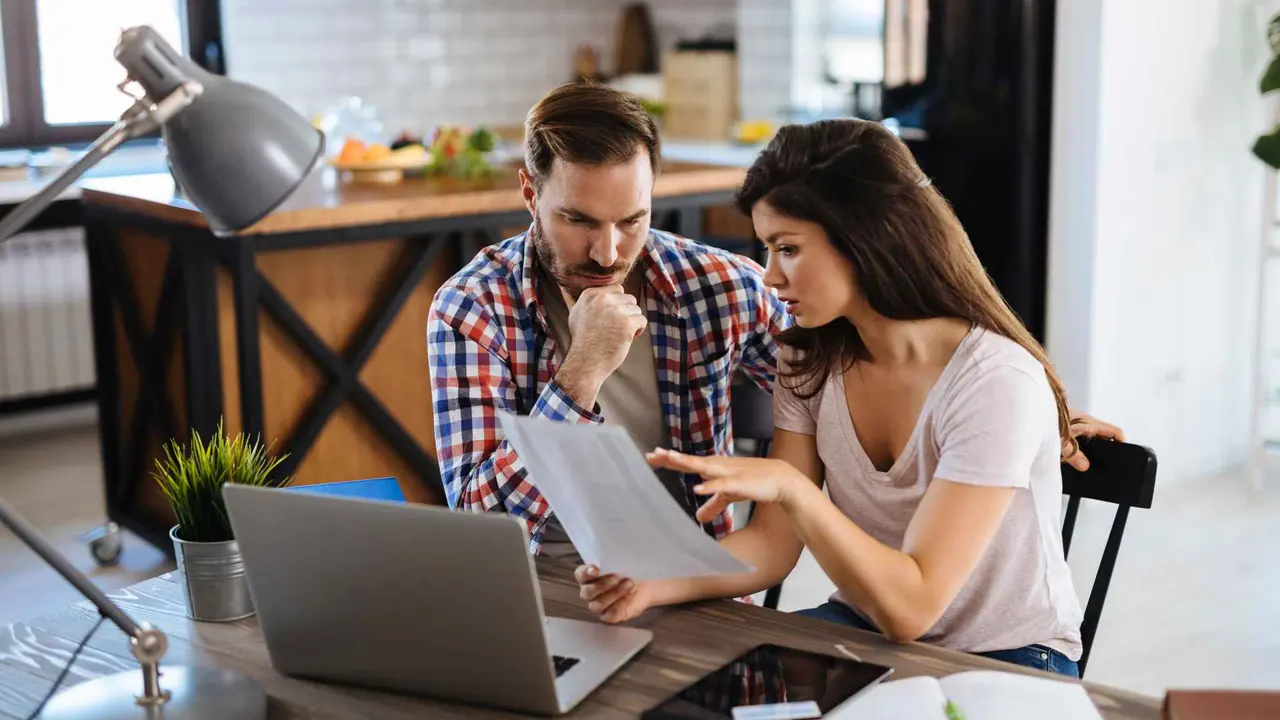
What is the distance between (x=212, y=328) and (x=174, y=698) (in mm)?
2238

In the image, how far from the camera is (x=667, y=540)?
1.35 metres

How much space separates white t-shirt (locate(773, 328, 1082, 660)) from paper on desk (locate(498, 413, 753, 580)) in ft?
1.35

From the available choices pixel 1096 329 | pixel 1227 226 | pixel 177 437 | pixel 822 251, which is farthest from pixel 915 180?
pixel 1227 226

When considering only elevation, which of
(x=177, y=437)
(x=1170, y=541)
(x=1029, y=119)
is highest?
(x=1029, y=119)

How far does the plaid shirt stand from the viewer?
195 cm

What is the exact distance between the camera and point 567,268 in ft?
6.73

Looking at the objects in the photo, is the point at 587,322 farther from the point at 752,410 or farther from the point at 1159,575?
the point at 1159,575

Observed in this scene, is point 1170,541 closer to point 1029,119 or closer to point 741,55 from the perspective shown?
point 1029,119

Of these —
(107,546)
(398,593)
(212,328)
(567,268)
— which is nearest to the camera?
(398,593)

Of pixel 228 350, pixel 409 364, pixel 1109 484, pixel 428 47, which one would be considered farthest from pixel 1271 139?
pixel 428 47

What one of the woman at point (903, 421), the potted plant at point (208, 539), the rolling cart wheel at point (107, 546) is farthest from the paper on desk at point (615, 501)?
the rolling cart wheel at point (107, 546)

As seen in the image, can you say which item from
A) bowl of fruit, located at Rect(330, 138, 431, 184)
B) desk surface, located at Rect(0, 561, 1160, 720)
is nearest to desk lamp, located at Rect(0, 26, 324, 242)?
desk surface, located at Rect(0, 561, 1160, 720)

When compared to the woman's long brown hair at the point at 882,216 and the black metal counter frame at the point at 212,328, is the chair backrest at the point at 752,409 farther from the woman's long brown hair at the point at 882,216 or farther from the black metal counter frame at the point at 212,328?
the black metal counter frame at the point at 212,328

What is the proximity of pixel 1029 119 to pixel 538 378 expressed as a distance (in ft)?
9.47
